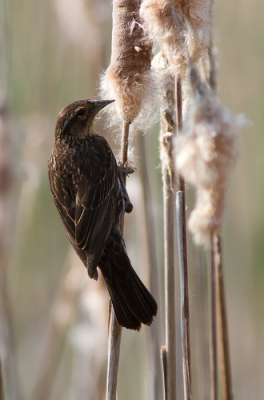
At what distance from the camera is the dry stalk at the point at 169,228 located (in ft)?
4.94

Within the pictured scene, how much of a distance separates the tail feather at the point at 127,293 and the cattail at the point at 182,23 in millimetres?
997

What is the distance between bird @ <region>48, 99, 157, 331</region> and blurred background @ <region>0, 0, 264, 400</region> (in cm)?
10

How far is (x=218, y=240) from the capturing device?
156 centimetres

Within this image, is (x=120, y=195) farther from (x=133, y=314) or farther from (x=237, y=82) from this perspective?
(x=237, y=82)

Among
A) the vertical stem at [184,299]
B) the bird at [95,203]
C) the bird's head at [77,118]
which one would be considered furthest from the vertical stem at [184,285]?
the bird's head at [77,118]

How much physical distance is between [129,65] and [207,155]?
786 mm

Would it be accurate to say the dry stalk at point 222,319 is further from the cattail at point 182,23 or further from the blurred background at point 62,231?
the blurred background at point 62,231

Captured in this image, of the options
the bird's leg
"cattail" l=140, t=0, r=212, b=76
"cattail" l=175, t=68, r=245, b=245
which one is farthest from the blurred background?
"cattail" l=175, t=68, r=245, b=245

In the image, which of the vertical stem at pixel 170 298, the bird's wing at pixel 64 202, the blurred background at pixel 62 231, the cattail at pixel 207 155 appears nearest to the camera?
the cattail at pixel 207 155

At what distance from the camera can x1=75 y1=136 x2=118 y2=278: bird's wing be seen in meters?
1.95

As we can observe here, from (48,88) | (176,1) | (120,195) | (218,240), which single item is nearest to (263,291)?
(120,195)

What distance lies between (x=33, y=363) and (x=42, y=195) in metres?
1.13

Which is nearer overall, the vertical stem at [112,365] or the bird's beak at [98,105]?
the vertical stem at [112,365]

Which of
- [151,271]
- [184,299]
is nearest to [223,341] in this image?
[184,299]
